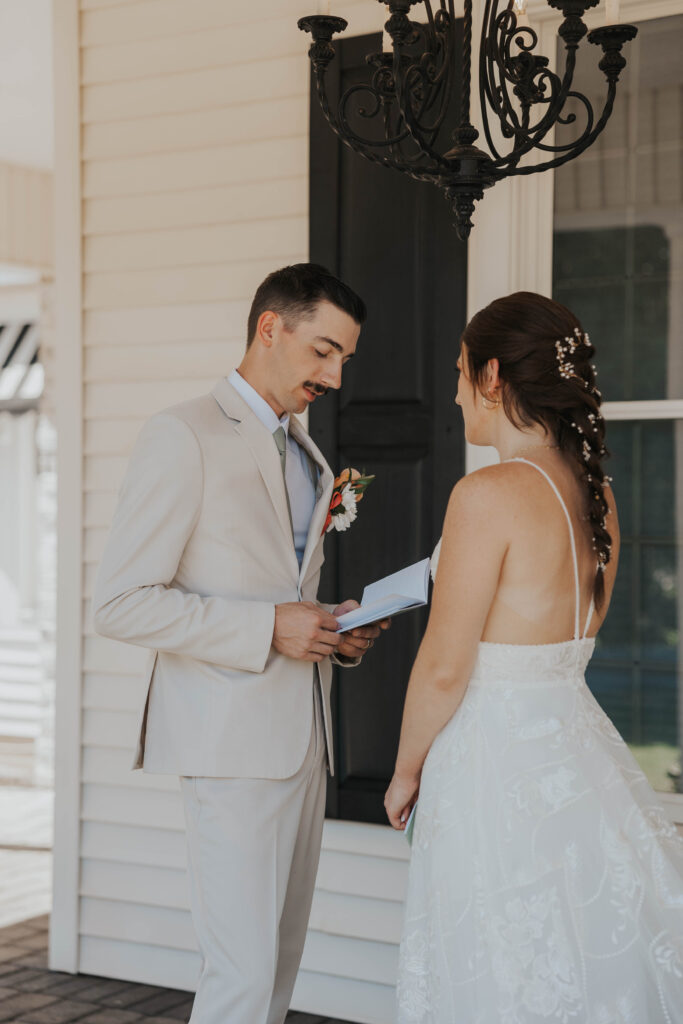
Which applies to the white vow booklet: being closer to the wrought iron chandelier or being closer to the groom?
the groom

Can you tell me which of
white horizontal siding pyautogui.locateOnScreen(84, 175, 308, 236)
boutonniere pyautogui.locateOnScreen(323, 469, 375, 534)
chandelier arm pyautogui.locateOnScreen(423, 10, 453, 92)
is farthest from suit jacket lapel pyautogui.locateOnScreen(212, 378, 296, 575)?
white horizontal siding pyautogui.locateOnScreen(84, 175, 308, 236)

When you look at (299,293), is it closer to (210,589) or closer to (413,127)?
(413,127)

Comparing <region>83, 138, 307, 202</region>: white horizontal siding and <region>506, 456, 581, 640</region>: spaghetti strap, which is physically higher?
<region>83, 138, 307, 202</region>: white horizontal siding

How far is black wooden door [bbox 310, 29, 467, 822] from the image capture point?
320 cm

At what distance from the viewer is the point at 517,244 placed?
10.6 feet

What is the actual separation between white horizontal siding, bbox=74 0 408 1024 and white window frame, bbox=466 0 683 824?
1.94ft

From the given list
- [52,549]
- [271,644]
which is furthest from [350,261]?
[52,549]

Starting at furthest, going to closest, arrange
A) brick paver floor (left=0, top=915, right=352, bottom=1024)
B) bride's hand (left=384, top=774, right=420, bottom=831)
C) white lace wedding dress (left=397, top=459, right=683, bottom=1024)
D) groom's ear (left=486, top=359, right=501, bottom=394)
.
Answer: brick paver floor (left=0, top=915, right=352, bottom=1024)
bride's hand (left=384, top=774, right=420, bottom=831)
groom's ear (left=486, top=359, right=501, bottom=394)
white lace wedding dress (left=397, top=459, right=683, bottom=1024)

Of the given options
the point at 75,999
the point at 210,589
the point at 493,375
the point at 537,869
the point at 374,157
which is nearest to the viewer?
the point at 537,869

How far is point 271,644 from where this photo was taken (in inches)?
89.1

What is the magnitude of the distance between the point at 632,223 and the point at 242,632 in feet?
5.73

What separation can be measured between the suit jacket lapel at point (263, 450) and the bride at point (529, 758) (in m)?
0.43

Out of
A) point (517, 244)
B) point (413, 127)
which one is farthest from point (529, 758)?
point (517, 244)

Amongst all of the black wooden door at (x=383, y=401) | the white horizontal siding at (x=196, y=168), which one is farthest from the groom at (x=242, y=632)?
the white horizontal siding at (x=196, y=168)
